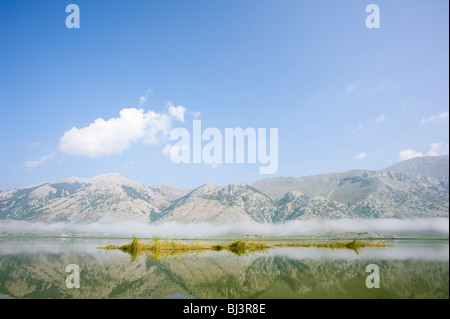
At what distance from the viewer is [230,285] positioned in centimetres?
1847

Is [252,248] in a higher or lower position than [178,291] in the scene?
lower

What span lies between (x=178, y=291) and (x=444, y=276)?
1970cm

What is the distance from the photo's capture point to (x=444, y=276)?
2003 centimetres

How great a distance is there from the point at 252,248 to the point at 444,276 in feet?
135
